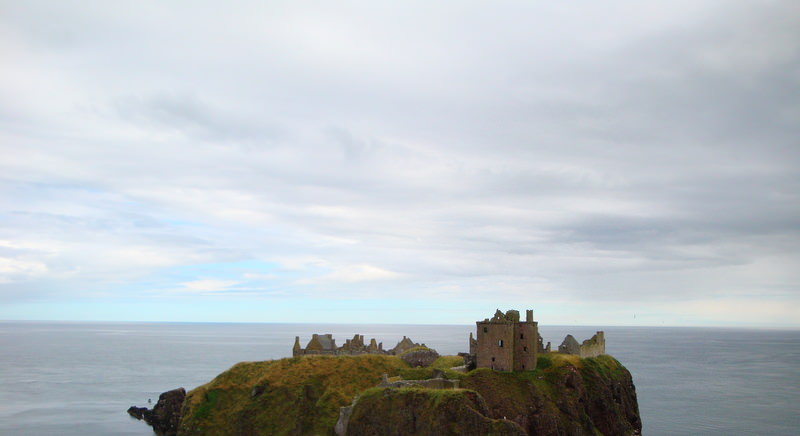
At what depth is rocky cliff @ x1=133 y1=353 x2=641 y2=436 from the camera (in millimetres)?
61219

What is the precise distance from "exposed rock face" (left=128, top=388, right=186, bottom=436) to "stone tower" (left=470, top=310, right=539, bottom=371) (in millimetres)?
50743

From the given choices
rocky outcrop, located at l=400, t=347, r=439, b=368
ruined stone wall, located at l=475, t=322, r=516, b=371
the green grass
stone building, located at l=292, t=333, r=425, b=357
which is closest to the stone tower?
ruined stone wall, located at l=475, t=322, r=516, b=371

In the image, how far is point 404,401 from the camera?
2486 inches

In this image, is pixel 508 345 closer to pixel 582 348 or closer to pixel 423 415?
pixel 582 348

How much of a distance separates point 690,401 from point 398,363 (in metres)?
80.8

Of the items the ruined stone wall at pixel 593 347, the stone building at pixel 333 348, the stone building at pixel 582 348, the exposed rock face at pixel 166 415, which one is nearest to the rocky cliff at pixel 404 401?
the ruined stone wall at pixel 593 347

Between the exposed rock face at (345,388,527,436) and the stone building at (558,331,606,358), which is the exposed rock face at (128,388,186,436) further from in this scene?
the stone building at (558,331,606,358)

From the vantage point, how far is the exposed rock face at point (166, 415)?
95.8 meters

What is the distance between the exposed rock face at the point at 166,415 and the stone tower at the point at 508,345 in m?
50.7

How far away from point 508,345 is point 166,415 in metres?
58.5

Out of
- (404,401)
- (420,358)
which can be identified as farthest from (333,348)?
(404,401)

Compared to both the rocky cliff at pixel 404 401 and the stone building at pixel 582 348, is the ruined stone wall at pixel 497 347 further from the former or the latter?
the stone building at pixel 582 348

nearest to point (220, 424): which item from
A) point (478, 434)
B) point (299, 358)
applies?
point (299, 358)

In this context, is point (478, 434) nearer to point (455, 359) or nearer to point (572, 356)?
point (455, 359)
